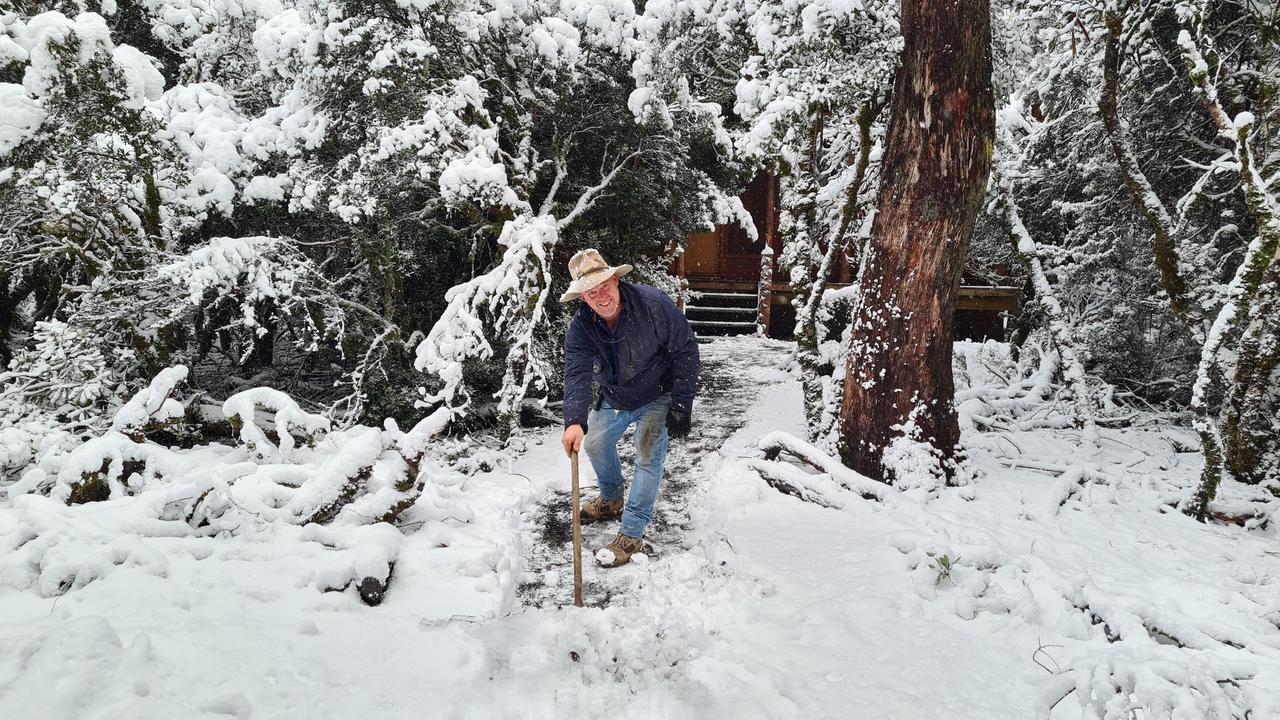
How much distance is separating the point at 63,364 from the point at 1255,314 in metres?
8.90

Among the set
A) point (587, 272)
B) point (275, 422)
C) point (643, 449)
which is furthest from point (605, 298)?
point (275, 422)

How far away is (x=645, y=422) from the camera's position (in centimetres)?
381

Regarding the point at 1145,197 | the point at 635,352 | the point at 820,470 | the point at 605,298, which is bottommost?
the point at 820,470

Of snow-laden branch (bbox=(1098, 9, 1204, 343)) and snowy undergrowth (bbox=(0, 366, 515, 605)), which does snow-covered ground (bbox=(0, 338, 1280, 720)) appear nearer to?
snowy undergrowth (bbox=(0, 366, 515, 605))

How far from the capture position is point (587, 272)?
3547 mm

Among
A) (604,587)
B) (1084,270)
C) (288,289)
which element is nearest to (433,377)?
(288,289)

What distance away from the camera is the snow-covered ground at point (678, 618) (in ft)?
7.12

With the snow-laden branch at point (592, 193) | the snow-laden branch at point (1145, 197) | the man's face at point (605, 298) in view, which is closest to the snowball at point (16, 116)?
the snow-laden branch at point (592, 193)

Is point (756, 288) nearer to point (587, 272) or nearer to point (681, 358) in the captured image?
point (681, 358)

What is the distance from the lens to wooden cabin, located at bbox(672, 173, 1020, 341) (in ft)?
42.9

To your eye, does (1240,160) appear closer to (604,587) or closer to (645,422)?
(645,422)

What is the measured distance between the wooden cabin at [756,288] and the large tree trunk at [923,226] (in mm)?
7989

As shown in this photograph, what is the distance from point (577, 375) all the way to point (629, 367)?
0.31 meters

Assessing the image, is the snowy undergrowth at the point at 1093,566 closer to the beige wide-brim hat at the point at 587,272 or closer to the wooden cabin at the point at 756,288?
the beige wide-brim hat at the point at 587,272
